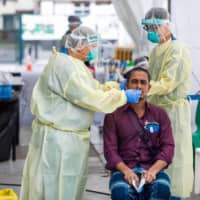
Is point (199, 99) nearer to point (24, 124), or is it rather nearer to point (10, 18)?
point (24, 124)

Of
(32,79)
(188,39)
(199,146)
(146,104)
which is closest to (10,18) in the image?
(32,79)

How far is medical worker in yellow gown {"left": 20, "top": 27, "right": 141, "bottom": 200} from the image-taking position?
10.2 ft

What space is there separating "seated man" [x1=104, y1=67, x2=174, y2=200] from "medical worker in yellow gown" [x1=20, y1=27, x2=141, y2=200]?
0.15m

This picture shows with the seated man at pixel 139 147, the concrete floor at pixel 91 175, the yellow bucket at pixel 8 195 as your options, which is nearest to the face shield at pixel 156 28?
the seated man at pixel 139 147

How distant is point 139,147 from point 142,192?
249mm

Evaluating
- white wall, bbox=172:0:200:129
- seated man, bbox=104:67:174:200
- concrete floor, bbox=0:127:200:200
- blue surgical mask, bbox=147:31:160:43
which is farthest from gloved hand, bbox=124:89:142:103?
white wall, bbox=172:0:200:129

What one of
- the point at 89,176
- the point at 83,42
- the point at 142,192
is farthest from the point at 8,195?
the point at 89,176

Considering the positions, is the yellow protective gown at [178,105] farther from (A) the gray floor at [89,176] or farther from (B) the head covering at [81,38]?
(A) the gray floor at [89,176]

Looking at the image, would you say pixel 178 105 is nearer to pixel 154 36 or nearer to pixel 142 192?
pixel 154 36

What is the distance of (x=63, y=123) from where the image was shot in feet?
10.4

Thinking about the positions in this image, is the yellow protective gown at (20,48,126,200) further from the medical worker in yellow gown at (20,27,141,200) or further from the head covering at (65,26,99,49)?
the head covering at (65,26,99,49)

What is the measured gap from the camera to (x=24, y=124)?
7375 millimetres

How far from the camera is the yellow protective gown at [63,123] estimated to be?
Result: 3.11m

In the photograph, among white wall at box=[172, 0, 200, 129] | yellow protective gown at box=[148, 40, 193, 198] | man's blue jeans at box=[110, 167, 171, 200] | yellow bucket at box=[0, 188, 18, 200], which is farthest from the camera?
white wall at box=[172, 0, 200, 129]
